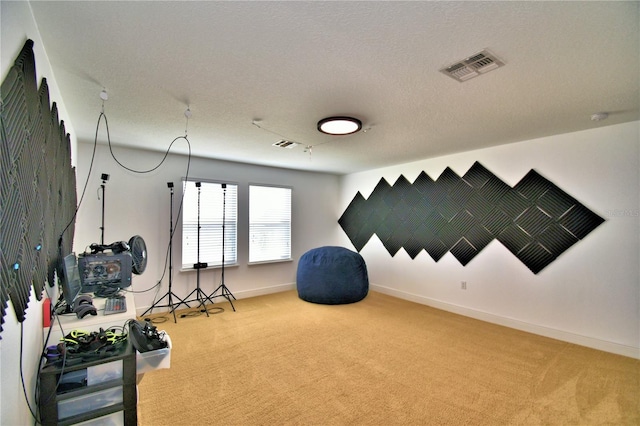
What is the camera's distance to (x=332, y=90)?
2.34 m

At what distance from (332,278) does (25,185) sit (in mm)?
4157

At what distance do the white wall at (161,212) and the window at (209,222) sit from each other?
0.11 metres

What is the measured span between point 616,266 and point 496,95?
251 cm

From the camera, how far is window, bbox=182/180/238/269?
15.6 feet

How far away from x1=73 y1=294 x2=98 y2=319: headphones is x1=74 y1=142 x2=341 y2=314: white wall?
6.79ft

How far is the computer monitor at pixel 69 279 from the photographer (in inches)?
73.6

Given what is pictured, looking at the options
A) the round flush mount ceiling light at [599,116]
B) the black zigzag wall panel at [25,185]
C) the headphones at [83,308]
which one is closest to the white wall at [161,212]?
the black zigzag wall panel at [25,185]

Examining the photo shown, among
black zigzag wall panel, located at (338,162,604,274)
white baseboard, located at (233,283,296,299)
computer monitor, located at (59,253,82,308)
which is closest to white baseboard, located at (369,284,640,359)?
black zigzag wall panel, located at (338,162,604,274)

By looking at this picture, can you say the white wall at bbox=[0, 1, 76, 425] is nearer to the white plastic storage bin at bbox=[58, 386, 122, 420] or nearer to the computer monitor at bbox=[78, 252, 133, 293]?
the white plastic storage bin at bbox=[58, 386, 122, 420]

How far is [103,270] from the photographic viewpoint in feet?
7.24

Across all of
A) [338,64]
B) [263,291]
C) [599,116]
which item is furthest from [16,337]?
[599,116]

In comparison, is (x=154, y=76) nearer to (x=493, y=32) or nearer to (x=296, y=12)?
(x=296, y=12)

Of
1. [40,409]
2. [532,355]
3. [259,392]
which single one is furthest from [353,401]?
[532,355]

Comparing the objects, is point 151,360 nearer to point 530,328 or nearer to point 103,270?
point 103,270
